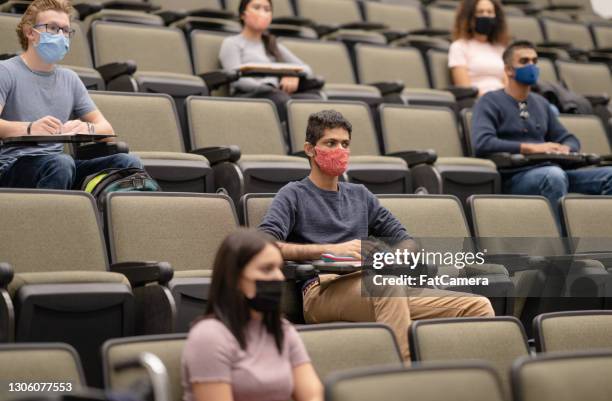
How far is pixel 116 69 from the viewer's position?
225cm

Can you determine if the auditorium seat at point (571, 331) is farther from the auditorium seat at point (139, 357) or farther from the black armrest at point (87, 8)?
the black armrest at point (87, 8)

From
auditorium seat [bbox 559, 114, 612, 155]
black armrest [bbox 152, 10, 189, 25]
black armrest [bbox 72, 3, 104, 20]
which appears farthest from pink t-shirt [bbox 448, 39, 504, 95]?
black armrest [bbox 72, 3, 104, 20]

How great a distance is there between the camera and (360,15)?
11.1ft

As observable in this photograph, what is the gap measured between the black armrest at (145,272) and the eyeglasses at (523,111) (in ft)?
4.08

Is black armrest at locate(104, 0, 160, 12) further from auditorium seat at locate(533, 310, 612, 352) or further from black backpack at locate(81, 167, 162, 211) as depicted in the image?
auditorium seat at locate(533, 310, 612, 352)

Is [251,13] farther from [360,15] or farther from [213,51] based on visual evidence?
[360,15]

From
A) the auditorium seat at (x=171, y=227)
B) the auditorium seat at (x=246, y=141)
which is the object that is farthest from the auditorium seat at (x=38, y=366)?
the auditorium seat at (x=246, y=141)

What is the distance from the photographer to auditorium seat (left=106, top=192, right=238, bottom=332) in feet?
5.15

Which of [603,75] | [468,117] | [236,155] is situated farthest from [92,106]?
[603,75]

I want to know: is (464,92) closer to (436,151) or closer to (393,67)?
(393,67)

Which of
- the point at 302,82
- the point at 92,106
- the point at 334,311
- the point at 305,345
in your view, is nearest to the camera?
the point at 305,345

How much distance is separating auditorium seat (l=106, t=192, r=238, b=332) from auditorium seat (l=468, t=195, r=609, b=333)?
49cm

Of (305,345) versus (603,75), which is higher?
(603,75)

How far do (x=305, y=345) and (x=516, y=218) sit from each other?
84cm
